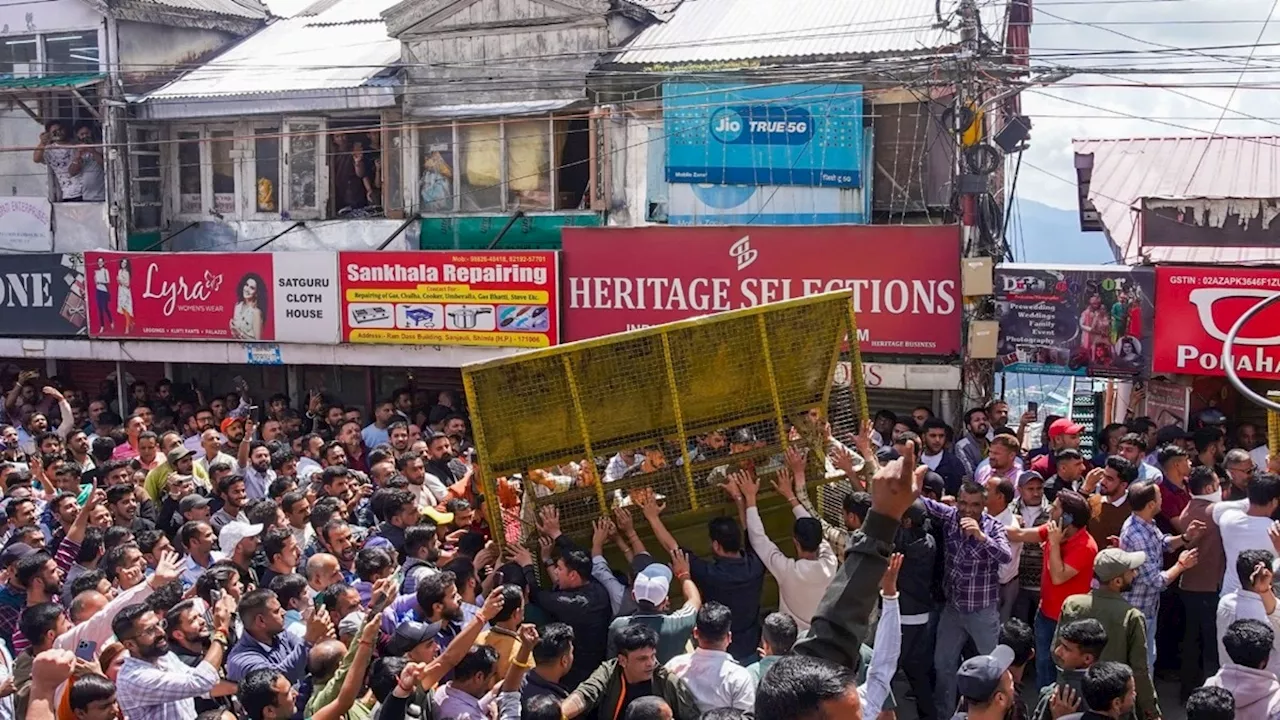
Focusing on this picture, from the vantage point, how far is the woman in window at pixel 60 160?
18.1 m

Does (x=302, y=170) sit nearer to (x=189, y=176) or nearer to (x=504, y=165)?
(x=189, y=176)

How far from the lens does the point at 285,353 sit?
51.8 ft

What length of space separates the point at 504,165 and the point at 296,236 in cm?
343

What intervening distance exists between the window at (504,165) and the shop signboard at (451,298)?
2.06 meters

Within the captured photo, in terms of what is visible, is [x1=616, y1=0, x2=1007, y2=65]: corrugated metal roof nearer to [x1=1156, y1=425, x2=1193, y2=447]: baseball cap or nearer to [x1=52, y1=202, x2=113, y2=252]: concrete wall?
[x1=1156, y1=425, x2=1193, y2=447]: baseball cap

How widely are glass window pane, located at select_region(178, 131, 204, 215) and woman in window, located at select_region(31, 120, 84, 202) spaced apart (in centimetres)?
142

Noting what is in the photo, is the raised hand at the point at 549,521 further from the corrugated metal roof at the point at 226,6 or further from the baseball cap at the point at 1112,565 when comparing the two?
the corrugated metal roof at the point at 226,6

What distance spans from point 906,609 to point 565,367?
2.57m

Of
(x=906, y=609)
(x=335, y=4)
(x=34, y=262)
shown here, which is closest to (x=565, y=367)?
(x=906, y=609)

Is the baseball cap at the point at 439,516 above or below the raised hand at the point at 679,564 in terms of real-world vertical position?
below

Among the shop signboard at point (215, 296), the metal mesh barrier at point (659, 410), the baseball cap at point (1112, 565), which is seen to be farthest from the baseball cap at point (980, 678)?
the shop signboard at point (215, 296)

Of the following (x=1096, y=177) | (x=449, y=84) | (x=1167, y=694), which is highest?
(x=449, y=84)

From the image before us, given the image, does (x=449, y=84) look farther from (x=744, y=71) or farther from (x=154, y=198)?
(x=154, y=198)

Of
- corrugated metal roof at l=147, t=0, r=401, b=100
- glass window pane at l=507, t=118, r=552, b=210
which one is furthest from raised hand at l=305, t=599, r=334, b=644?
corrugated metal roof at l=147, t=0, r=401, b=100
